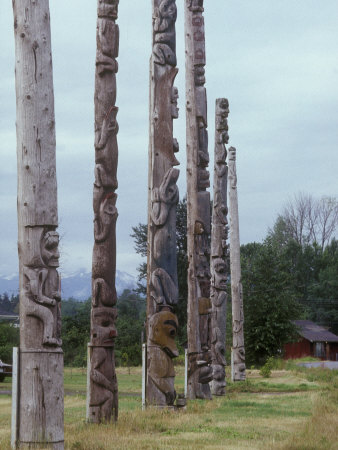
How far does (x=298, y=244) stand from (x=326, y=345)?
9.50 m

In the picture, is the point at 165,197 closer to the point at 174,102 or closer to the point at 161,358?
the point at 174,102

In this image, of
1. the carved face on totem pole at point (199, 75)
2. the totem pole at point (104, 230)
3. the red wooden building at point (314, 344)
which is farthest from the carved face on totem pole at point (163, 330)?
the red wooden building at point (314, 344)

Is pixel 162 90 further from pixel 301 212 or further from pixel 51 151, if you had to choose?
pixel 301 212

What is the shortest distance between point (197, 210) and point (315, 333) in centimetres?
4560

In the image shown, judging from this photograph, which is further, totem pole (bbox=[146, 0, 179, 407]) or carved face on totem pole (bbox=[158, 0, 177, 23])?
carved face on totem pole (bbox=[158, 0, 177, 23])

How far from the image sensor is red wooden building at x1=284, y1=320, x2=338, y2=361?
5758 centimetres

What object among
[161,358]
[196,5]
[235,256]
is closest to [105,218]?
[161,358]

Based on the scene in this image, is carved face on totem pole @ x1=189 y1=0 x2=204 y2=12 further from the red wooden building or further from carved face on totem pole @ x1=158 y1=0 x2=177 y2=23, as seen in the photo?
the red wooden building

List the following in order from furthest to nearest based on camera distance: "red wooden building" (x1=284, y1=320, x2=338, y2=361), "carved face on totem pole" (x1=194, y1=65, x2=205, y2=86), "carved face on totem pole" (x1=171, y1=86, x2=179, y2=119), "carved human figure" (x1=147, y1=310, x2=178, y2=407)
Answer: "red wooden building" (x1=284, y1=320, x2=338, y2=361), "carved face on totem pole" (x1=194, y1=65, x2=205, y2=86), "carved face on totem pole" (x1=171, y1=86, x2=179, y2=119), "carved human figure" (x1=147, y1=310, x2=178, y2=407)

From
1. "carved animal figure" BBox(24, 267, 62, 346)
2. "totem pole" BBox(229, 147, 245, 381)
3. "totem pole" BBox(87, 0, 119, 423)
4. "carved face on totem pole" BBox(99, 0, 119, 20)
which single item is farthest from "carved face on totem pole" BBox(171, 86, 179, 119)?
"totem pole" BBox(229, 147, 245, 381)

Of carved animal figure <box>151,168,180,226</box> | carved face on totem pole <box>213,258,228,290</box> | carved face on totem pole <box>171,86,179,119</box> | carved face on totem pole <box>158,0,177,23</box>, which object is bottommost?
carved face on totem pole <box>213,258,228,290</box>

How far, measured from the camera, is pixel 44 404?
7375 millimetres

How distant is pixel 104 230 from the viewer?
422 inches

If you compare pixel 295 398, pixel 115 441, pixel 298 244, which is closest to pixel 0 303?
pixel 298 244
